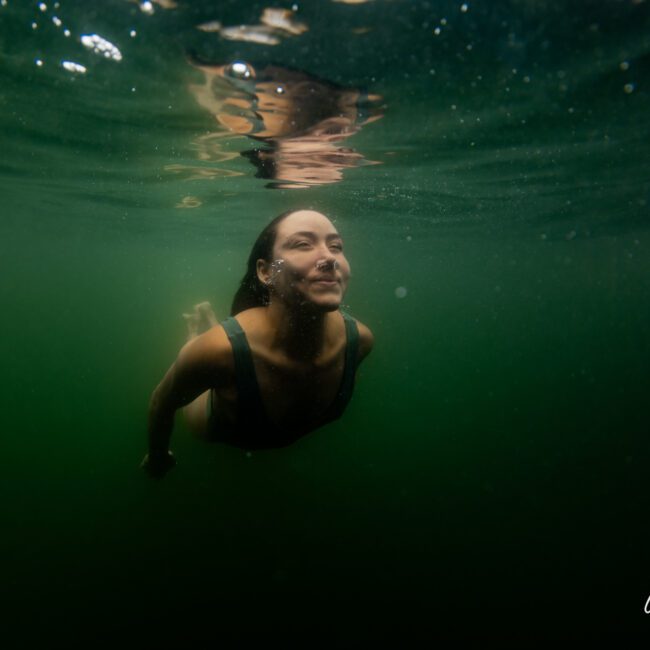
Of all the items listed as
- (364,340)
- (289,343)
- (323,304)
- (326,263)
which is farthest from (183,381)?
(364,340)

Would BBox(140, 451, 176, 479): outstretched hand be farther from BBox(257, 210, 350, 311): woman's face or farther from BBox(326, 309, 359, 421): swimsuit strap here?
BBox(257, 210, 350, 311): woman's face

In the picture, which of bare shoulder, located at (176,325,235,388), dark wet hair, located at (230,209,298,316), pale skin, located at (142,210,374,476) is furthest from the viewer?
dark wet hair, located at (230,209,298,316)

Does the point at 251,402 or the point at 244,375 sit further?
the point at 251,402

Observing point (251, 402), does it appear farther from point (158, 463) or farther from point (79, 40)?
point (79, 40)

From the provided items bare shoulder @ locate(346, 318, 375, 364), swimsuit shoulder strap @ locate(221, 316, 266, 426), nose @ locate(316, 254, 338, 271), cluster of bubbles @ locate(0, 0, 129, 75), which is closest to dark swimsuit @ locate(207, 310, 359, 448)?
swimsuit shoulder strap @ locate(221, 316, 266, 426)

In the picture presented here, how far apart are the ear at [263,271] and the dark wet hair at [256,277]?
0.04m

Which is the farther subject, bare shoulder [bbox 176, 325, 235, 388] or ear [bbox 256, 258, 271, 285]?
ear [bbox 256, 258, 271, 285]

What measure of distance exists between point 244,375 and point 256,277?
109 centimetres

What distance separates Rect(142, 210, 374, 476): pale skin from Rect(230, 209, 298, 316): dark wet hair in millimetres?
82

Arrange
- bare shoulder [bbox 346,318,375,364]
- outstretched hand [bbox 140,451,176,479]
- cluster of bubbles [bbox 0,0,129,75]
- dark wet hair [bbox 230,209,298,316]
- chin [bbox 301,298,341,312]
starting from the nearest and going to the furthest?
chin [bbox 301,298,341,312] → dark wet hair [bbox 230,209,298,316] → bare shoulder [bbox 346,318,375,364] → outstretched hand [bbox 140,451,176,479] → cluster of bubbles [bbox 0,0,129,75]

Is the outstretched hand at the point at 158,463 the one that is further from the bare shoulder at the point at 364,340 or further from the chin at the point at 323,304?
the chin at the point at 323,304

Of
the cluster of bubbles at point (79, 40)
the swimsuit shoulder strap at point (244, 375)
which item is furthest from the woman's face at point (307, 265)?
the cluster of bubbles at point (79, 40)

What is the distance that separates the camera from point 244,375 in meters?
4.09

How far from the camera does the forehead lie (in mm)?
4035
